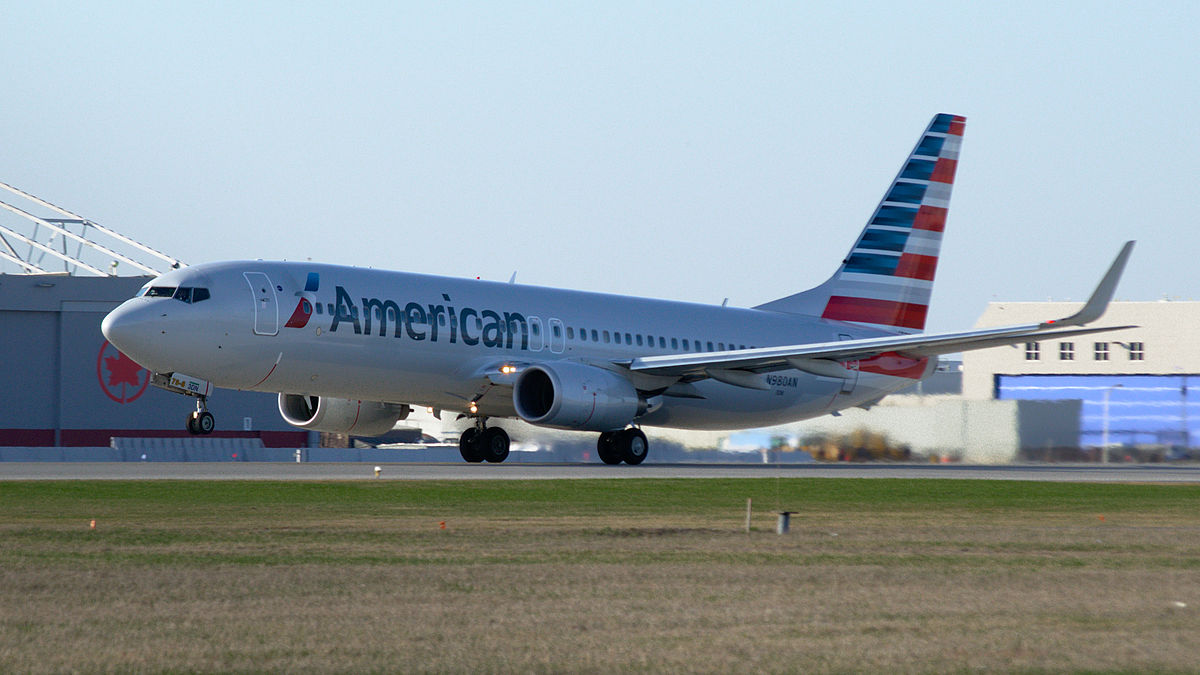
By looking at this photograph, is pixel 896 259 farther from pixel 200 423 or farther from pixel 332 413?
pixel 200 423

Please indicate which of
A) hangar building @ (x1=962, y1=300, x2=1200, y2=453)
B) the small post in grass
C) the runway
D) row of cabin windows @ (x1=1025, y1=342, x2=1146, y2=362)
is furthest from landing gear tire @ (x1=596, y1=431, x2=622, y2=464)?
row of cabin windows @ (x1=1025, y1=342, x2=1146, y2=362)

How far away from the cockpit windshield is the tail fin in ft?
52.4

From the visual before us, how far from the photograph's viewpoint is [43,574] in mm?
10625

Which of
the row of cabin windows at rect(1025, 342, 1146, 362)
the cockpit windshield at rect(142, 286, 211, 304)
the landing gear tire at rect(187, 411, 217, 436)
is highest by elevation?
the row of cabin windows at rect(1025, 342, 1146, 362)

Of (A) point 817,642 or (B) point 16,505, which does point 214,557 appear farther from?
(B) point 16,505

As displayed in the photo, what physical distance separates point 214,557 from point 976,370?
6571cm

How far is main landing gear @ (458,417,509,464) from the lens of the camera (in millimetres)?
32125

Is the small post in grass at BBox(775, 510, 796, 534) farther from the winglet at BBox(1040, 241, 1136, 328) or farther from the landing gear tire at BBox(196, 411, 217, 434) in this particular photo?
the landing gear tire at BBox(196, 411, 217, 434)

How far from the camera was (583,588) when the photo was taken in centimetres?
1023

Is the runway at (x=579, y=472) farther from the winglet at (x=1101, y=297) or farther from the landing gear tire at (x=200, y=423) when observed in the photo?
the winglet at (x=1101, y=297)

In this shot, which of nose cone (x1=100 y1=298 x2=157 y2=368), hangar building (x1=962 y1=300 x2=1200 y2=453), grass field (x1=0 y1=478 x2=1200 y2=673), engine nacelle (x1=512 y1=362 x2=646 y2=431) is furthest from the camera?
hangar building (x1=962 y1=300 x2=1200 y2=453)

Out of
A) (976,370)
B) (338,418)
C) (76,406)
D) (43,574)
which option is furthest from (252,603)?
(976,370)

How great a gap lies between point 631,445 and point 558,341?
272 centimetres

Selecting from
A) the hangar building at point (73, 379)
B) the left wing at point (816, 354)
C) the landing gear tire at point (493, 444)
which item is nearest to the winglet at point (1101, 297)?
the left wing at point (816, 354)
